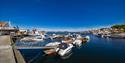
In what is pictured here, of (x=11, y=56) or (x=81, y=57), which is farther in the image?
(x=81, y=57)

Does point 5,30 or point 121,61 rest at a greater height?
point 5,30

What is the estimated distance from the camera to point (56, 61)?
2855 cm

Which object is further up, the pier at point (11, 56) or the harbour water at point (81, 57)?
the pier at point (11, 56)

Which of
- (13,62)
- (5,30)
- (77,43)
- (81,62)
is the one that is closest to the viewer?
(13,62)

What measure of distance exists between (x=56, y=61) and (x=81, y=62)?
4995 millimetres

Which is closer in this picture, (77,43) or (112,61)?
(112,61)

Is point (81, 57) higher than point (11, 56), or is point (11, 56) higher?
point (11, 56)

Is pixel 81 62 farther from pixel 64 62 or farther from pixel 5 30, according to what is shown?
pixel 5 30

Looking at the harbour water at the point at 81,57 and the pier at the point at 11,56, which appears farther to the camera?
the harbour water at the point at 81,57

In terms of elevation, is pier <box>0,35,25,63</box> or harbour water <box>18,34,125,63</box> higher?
pier <box>0,35,25,63</box>

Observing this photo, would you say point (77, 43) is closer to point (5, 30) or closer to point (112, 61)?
point (112, 61)

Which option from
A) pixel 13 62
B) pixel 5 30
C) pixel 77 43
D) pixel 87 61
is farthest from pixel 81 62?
pixel 5 30

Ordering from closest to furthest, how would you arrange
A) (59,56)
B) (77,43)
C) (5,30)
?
(59,56)
(77,43)
(5,30)

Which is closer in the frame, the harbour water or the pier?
the pier
